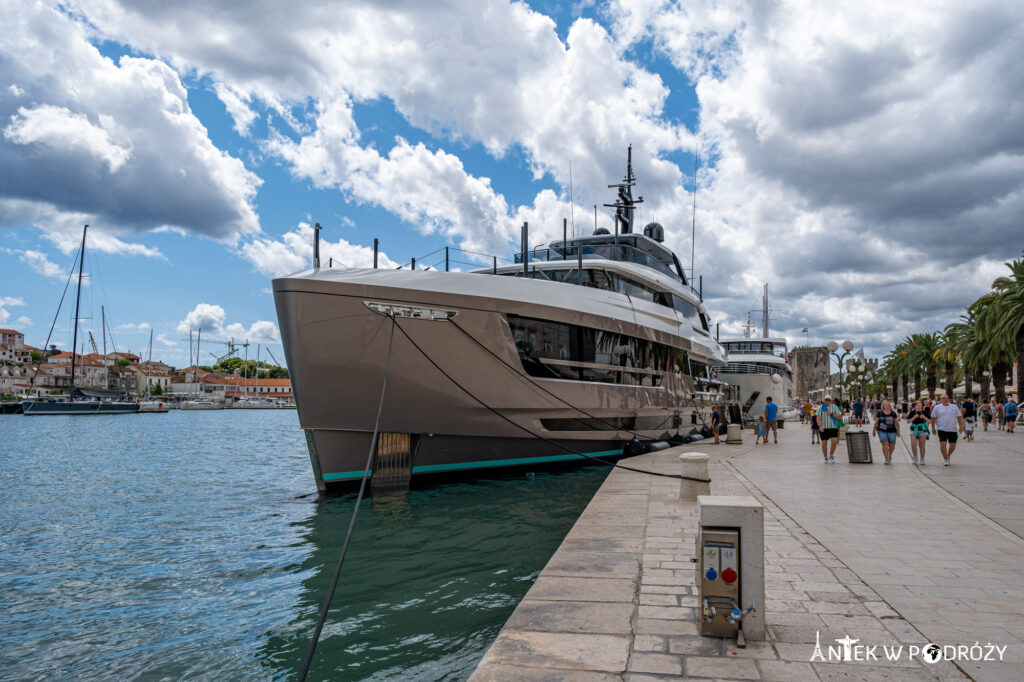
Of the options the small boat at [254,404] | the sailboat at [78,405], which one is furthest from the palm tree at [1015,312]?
the small boat at [254,404]

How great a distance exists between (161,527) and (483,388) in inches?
247

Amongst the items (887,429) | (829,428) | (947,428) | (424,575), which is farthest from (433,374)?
(947,428)

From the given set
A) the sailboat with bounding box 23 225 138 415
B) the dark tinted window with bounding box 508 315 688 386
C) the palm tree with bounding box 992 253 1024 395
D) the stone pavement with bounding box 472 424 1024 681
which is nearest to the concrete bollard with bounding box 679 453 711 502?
the stone pavement with bounding box 472 424 1024 681

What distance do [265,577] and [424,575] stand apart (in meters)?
2.02

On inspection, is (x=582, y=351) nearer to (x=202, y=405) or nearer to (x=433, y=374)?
(x=433, y=374)

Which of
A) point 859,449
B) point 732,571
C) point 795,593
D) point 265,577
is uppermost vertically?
point 732,571

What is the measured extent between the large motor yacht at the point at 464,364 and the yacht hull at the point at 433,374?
0.9 inches

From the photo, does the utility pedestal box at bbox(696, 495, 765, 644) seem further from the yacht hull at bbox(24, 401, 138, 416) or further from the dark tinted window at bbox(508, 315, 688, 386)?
the yacht hull at bbox(24, 401, 138, 416)

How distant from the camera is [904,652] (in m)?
3.56

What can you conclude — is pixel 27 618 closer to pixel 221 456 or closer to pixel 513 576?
pixel 513 576

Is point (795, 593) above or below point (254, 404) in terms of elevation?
above

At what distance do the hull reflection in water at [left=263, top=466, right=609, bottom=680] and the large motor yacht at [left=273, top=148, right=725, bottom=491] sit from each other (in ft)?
3.49

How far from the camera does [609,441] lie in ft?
50.8

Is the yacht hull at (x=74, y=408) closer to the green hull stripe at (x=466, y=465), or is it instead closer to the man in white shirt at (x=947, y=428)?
the green hull stripe at (x=466, y=465)
